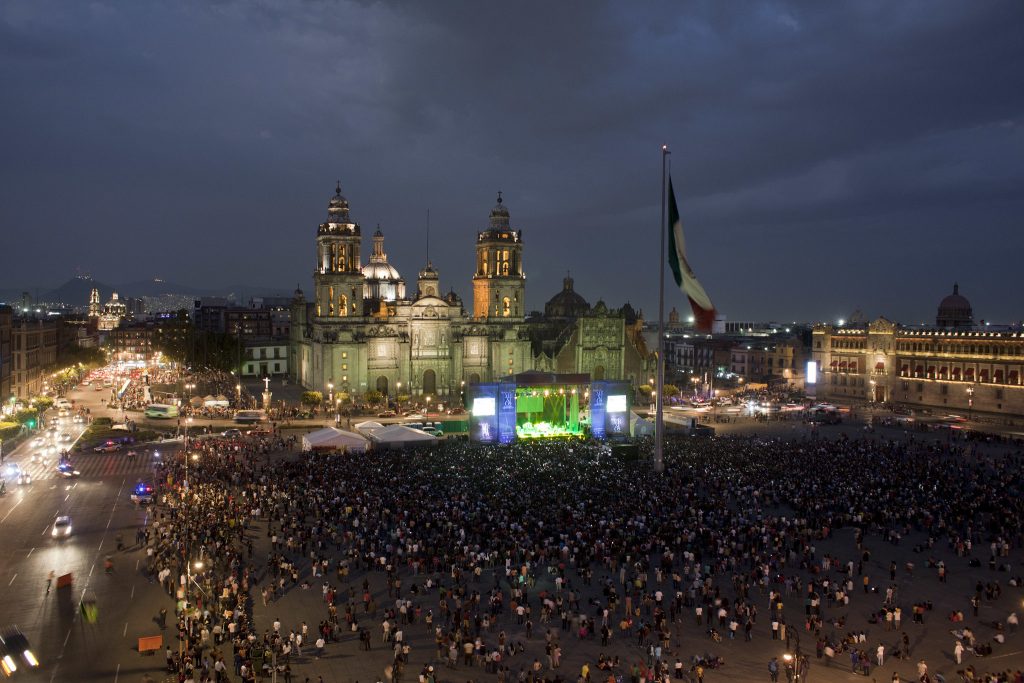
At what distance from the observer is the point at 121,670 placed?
68.0ft

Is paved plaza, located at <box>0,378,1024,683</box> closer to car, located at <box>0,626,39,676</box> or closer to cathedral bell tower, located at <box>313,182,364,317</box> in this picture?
car, located at <box>0,626,39,676</box>

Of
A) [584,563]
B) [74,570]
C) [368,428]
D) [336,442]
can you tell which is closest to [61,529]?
[74,570]

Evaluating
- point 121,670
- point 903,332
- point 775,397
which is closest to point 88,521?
point 121,670

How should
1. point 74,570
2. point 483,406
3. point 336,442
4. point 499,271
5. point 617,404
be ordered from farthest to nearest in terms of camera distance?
point 499,271 → point 617,404 → point 483,406 → point 336,442 → point 74,570

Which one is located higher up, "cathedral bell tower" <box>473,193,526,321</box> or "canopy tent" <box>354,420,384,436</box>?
"cathedral bell tower" <box>473,193,526,321</box>

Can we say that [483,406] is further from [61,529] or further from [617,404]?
[61,529]

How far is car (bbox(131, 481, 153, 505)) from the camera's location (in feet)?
122

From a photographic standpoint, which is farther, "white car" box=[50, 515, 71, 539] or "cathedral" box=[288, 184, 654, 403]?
"cathedral" box=[288, 184, 654, 403]

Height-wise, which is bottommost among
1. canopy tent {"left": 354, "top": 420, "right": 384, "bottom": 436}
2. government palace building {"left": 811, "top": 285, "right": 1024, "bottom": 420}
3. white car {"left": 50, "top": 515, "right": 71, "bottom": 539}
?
white car {"left": 50, "top": 515, "right": 71, "bottom": 539}

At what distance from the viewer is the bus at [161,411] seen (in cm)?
6550

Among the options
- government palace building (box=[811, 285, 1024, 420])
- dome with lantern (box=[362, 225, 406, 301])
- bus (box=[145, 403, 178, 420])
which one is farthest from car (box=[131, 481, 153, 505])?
government palace building (box=[811, 285, 1024, 420])

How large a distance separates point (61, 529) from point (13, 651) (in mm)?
12066

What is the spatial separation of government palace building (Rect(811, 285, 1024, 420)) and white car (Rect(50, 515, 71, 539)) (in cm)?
7544

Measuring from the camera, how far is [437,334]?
272 ft
